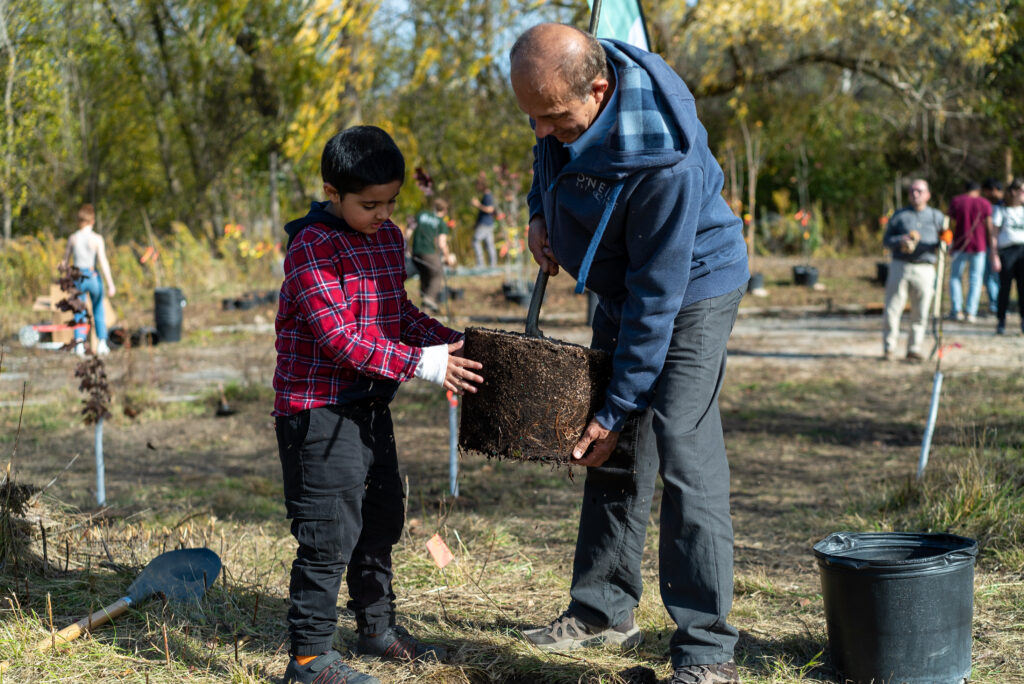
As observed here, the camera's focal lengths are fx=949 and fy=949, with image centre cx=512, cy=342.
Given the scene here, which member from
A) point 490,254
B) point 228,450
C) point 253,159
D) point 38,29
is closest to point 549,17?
point 490,254

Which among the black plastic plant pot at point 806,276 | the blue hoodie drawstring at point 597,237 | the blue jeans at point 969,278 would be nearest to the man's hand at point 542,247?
the blue hoodie drawstring at point 597,237

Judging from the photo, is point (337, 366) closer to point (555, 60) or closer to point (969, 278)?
point (555, 60)

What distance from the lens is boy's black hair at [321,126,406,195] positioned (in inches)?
99.8

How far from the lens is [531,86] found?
2.32 meters

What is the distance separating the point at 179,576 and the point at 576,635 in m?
1.43

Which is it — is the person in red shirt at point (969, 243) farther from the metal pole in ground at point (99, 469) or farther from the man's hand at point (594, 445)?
the man's hand at point (594, 445)

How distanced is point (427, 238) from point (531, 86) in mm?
10270

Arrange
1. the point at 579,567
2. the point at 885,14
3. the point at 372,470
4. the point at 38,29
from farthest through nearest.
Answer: the point at 885,14, the point at 38,29, the point at 579,567, the point at 372,470

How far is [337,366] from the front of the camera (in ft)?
8.71

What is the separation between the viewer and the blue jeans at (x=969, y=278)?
484 inches

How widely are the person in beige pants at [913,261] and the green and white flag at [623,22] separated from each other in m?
5.88

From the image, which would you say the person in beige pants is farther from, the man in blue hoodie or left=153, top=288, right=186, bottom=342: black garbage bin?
left=153, top=288, right=186, bottom=342: black garbage bin

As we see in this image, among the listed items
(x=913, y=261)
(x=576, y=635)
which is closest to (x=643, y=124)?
(x=576, y=635)

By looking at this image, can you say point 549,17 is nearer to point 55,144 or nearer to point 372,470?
point 55,144
